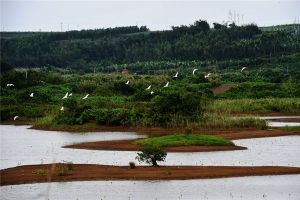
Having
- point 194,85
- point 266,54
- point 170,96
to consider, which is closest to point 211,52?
point 266,54

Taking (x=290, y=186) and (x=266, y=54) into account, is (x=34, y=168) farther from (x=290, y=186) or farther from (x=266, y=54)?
(x=266, y=54)

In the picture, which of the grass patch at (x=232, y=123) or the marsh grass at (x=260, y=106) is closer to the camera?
the grass patch at (x=232, y=123)

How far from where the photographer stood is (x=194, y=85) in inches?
4348

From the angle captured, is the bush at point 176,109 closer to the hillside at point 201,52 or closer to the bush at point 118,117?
the bush at point 118,117

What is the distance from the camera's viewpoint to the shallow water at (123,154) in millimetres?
49125

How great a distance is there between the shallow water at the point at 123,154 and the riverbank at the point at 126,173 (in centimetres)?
190

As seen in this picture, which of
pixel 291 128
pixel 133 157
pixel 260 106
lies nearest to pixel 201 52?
pixel 260 106

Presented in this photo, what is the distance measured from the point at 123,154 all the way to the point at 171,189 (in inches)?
661

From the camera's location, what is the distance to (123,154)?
54844 mm

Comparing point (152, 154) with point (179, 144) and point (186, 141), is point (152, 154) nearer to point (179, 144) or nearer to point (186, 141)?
point (179, 144)

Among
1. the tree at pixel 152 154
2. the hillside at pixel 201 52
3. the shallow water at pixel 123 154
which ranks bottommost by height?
the shallow water at pixel 123 154

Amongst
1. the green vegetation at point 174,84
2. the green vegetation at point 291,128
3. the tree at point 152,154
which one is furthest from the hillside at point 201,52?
the tree at point 152,154

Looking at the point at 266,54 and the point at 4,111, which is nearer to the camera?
the point at 4,111

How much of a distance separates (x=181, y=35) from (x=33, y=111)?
109 meters
